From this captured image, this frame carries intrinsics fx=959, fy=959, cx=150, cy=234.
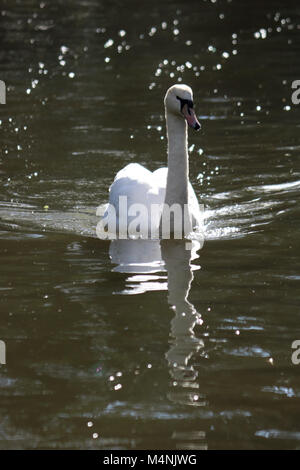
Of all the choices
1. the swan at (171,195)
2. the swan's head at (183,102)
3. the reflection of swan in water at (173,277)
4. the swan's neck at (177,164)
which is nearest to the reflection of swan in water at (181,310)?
the reflection of swan in water at (173,277)

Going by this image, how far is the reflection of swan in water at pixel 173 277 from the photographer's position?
6.41 m

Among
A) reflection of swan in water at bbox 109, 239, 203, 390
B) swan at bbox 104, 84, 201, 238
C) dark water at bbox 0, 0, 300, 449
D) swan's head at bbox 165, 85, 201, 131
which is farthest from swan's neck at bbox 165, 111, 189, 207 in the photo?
dark water at bbox 0, 0, 300, 449

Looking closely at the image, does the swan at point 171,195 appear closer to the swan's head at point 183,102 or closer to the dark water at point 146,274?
the swan's head at point 183,102

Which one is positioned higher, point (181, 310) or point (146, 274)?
point (146, 274)

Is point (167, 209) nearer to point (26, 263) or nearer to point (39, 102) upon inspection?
point (26, 263)

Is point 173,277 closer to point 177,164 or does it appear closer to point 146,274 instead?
point 146,274

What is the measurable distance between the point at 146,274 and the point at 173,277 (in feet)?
0.80

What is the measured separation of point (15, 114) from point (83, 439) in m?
10.7

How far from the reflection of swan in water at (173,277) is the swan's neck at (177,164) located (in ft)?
1.41

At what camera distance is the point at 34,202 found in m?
10.8

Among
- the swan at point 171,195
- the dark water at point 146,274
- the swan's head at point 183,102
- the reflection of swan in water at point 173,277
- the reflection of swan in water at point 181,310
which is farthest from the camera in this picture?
the swan at point 171,195

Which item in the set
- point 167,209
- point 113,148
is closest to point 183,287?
point 167,209

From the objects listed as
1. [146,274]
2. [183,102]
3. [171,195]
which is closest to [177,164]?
[171,195]

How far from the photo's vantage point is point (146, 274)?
819 centimetres
